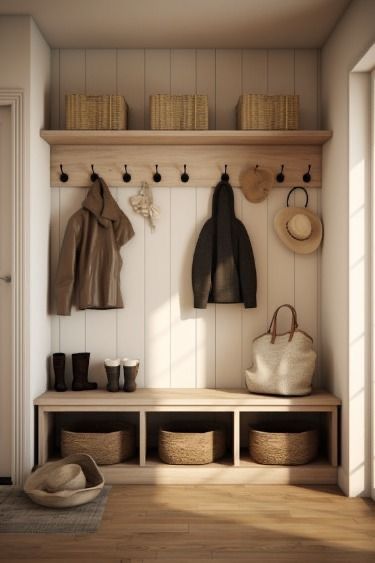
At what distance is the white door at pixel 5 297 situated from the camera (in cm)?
326

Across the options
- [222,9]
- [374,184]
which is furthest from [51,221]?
[374,184]

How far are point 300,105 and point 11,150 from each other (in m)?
1.76

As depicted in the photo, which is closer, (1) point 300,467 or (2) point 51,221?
(1) point 300,467

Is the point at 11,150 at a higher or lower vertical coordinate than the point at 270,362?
higher

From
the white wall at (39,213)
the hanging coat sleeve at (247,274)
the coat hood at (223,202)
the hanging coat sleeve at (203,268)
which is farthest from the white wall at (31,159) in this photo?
the hanging coat sleeve at (247,274)

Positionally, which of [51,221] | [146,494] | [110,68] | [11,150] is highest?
[110,68]

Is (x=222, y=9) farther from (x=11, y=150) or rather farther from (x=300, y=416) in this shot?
(x=300, y=416)

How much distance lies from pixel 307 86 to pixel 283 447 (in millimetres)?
2181

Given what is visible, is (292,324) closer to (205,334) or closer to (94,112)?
(205,334)

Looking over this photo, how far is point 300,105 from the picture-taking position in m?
3.71

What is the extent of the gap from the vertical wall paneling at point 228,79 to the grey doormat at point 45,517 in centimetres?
239

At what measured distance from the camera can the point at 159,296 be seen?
369 cm

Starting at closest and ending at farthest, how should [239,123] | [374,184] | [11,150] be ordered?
[374,184]
[11,150]
[239,123]

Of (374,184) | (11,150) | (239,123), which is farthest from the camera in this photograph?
(239,123)
